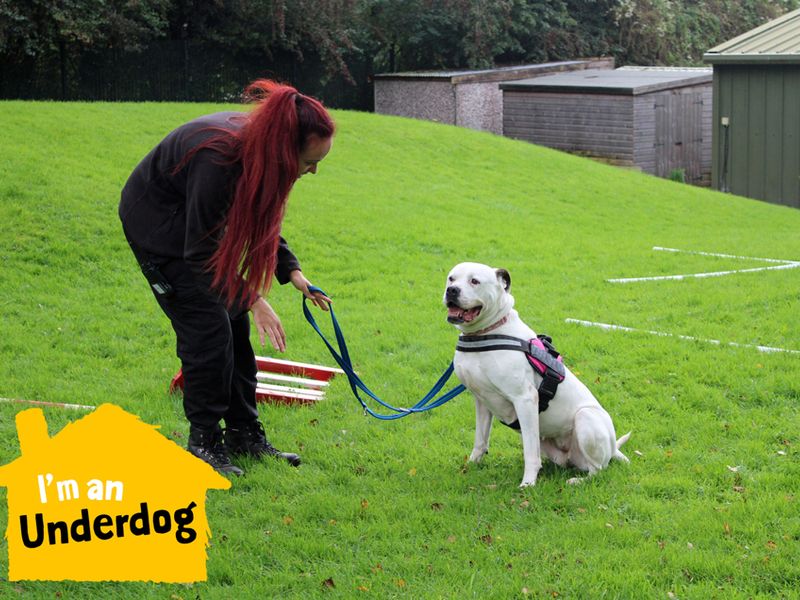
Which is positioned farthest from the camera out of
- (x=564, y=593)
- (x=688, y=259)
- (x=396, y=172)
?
(x=396, y=172)

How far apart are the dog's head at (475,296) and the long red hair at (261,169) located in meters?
0.94

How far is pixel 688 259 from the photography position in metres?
12.6

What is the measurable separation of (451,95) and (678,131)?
5.84 metres

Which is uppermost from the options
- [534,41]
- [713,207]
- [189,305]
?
[534,41]

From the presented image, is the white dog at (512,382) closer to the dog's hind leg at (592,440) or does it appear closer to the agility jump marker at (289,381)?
the dog's hind leg at (592,440)

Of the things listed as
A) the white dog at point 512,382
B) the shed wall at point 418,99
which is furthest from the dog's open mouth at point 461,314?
Result: the shed wall at point 418,99

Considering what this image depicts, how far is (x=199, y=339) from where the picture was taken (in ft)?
16.5

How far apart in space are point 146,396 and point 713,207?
539 inches

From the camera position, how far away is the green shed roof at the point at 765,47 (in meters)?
20.5

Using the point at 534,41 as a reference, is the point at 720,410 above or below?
below

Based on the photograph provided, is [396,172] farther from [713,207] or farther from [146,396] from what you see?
[146,396]

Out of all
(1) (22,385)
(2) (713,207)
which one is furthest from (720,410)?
(2) (713,207)

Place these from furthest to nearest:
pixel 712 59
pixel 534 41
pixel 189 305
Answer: pixel 534 41 < pixel 712 59 < pixel 189 305

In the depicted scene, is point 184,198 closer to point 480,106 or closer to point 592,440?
point 592,440
